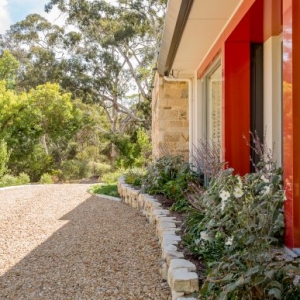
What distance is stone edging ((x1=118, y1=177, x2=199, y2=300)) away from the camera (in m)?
2.25

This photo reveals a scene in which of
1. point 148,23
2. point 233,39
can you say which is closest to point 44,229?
point 233,39

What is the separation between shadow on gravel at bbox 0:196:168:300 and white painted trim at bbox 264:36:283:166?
1655mm

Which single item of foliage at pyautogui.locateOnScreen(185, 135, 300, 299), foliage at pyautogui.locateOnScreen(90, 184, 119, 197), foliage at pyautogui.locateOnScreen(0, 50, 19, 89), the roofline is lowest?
foliage at pyautogui.locateOnScreen(90, 184, 119, 197)

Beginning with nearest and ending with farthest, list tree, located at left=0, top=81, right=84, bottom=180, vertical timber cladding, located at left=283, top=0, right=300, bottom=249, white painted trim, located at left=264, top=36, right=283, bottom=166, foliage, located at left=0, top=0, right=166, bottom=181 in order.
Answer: vertical timber cladding, located at left=283, top=0, right=300, bottom=249
white painted trim, located at left=264, top=36, right=283, bottom=166
tree, located at left=0, top=81, right=84, bottom=180
foliage, located at left=0, top=0, right=166, bottom=181

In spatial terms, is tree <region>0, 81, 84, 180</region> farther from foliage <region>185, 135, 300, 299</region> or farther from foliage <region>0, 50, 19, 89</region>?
foliage <region>185, 135, 300, 299</region>

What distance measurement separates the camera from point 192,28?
4391 mm

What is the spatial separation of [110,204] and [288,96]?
463 cm

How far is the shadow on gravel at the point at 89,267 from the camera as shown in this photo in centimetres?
280

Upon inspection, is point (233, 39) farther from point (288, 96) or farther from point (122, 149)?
point (122, 149)

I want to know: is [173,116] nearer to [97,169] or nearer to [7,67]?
[97,169]

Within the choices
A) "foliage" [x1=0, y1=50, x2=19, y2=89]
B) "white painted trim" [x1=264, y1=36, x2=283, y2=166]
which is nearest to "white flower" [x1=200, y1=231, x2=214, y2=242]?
"white painted trim" [x1=264, y1=36, x2=283, y2=166]

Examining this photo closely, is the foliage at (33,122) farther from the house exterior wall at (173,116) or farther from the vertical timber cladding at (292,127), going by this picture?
the vertical timber cladding at (292,127)

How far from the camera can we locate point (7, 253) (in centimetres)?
388

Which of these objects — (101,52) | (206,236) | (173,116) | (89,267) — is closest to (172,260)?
(206,236)
